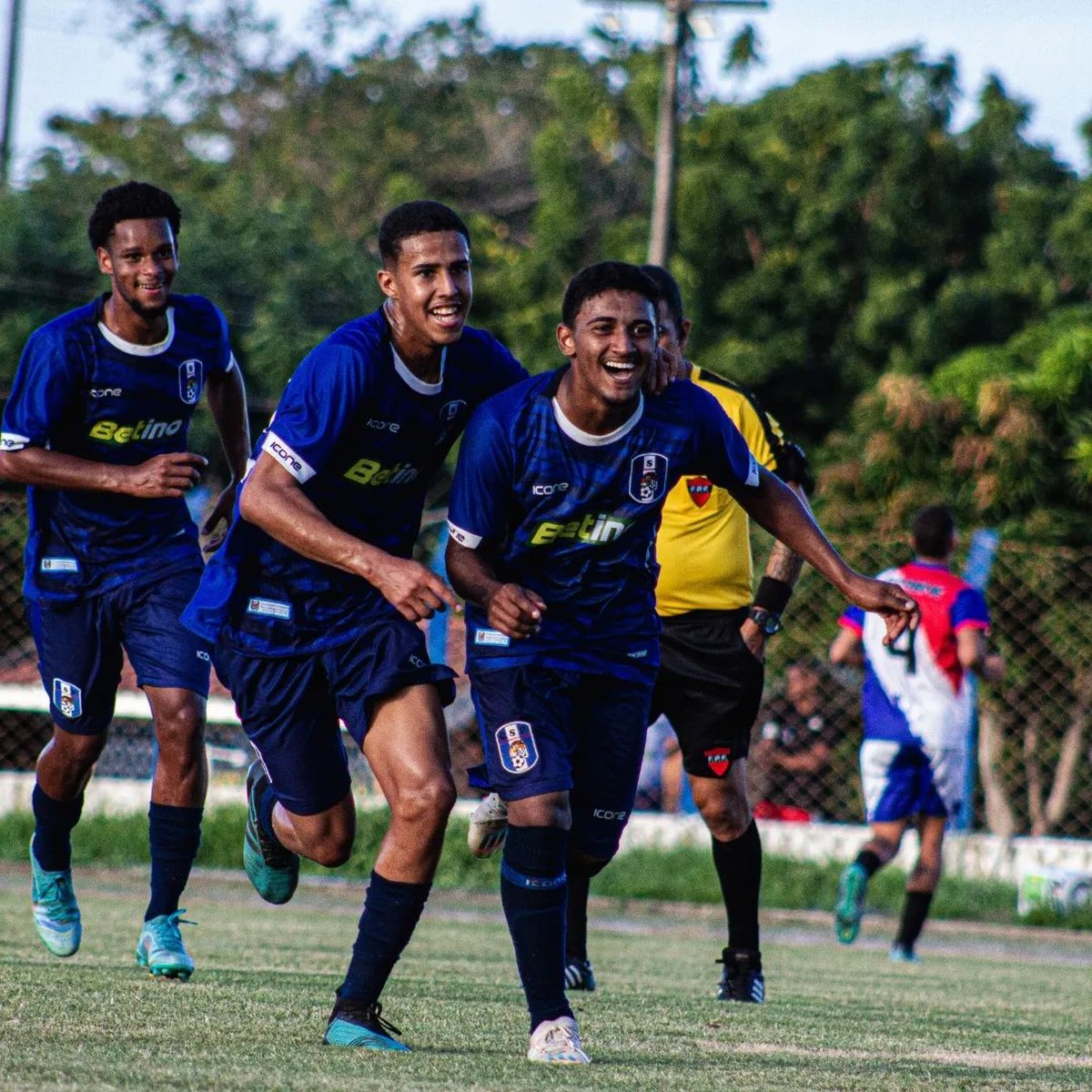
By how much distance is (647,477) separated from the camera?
529cm

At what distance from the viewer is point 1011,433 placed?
1551 centimetres

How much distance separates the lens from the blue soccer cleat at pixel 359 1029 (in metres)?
4.84

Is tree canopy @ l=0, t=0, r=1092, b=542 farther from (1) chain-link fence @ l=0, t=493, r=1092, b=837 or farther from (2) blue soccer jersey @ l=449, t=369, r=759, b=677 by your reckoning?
(2) blue soccer jersey @ l=449, t=369, r=759, b=677

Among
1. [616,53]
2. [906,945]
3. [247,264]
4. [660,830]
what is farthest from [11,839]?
[616,53]

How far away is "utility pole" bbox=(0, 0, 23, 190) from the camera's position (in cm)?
2995

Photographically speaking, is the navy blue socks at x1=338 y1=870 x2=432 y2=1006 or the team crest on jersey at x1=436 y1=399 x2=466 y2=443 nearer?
the navy blue socks at x1=338 y1=870 x2=432 y2=1006

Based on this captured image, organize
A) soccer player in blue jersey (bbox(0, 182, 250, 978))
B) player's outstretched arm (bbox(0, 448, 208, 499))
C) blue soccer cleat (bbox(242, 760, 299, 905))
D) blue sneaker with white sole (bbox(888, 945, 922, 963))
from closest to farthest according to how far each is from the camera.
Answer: player's outstretched arm (bbox(0, 448, 208, 499)) → blue soccer cleat (bbox(242, 760, 299, 905)) → soccer player in blue jersey (bbox(0, 182, 250, 978)) → blue sneaker with white sole (bbox(888, 945, 922, 963))

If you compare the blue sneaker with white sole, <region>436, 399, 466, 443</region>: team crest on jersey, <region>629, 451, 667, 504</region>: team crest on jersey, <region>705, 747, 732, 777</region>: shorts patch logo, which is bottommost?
the blue sneaker with white sole

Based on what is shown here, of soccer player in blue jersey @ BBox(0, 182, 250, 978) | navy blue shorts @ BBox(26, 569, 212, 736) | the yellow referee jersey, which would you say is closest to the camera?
soccer player in blue jersey @ BBox(0, 182, 250, 978)

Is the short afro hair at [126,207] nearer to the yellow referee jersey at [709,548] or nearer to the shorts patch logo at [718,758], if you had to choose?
the yellow referee jersey at [709,548]

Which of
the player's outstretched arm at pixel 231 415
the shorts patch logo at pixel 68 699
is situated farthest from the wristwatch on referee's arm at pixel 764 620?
the shorts patch logo at pixel 68 699

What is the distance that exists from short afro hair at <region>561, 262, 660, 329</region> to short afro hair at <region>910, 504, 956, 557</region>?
5774mm

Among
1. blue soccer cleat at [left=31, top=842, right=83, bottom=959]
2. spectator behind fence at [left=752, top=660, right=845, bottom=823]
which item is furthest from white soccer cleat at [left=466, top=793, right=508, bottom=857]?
spectator behind fence at [left=752, top=660, right=845, bottom=823]

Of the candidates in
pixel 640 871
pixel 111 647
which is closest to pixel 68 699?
pixel 111 647
